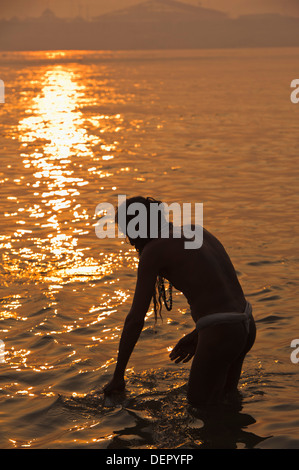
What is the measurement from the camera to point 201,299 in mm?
5348

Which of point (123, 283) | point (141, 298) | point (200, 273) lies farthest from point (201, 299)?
point (123, 283)

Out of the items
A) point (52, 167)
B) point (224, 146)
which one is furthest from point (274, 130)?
point (52, 167)

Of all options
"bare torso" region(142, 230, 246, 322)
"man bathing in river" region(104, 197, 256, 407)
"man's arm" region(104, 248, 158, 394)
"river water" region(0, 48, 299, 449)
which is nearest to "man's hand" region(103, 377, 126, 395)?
"man bathing in river" region(104, 197, 256, 407)

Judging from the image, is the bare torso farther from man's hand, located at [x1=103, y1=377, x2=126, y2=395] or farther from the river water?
the river water

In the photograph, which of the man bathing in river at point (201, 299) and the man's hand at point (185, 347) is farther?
the man's hand at point (185, 347)

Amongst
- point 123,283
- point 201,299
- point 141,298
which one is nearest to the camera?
point 141,298

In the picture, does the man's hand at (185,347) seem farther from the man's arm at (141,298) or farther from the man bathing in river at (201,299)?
the man's arm at (141,298)

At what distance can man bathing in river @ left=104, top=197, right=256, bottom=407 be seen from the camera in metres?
5.22

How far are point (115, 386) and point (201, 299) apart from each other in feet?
2.82

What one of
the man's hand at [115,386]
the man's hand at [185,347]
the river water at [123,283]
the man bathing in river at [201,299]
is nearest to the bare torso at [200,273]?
the man bathing in river at [201,299]

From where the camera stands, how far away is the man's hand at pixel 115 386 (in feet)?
17.8

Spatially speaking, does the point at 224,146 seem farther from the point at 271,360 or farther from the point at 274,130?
the point at 271,360

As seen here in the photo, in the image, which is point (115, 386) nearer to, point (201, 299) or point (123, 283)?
point (201, 299)

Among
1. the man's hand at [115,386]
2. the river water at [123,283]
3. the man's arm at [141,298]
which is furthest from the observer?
the river water at [123,283]
